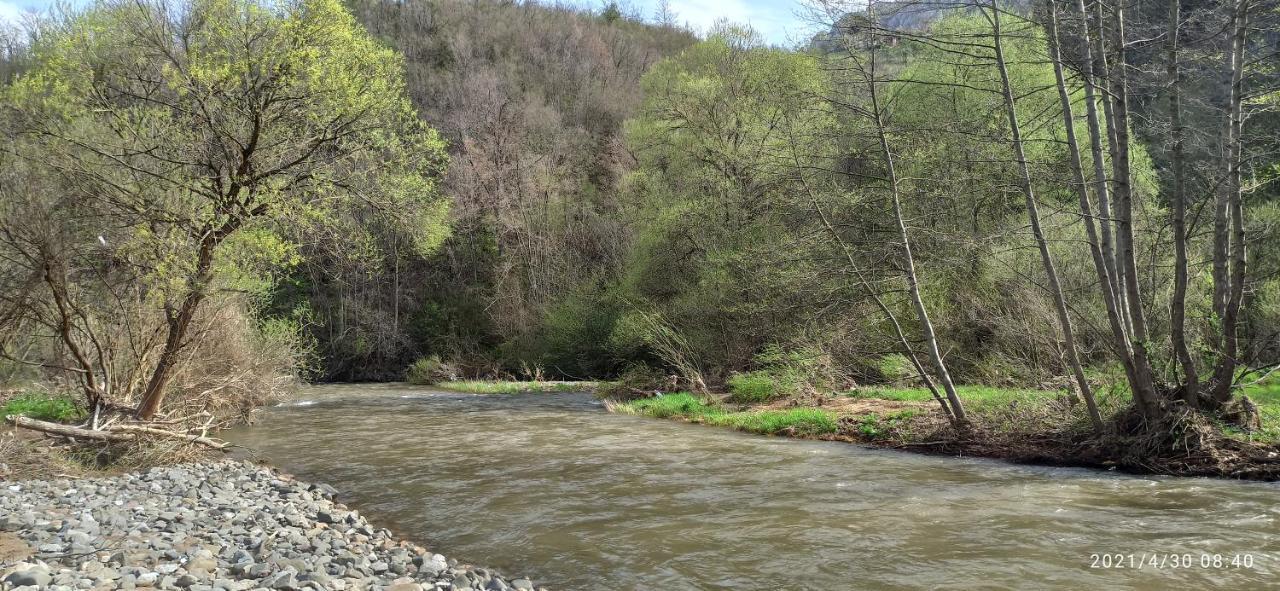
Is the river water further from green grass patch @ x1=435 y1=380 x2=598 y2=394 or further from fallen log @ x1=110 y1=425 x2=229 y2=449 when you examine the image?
green grass patch @ x1=435 y1=380 x2=598 y2=394

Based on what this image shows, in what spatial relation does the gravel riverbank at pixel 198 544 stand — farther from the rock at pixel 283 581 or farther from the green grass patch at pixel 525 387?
the green grass patch at pixel 525 387

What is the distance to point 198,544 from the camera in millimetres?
6656

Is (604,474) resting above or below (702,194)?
below

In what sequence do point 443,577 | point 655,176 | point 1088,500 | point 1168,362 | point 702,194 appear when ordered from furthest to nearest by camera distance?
point 655,176 → point 702,194 → point 1168,362 → point 1088,500 → point 443,577

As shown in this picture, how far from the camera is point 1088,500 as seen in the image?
336 inches

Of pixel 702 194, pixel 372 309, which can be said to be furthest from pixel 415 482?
pixel 372 309

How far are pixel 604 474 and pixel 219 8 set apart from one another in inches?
376

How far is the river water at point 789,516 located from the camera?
6.38 m

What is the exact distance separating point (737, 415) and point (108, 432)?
11.7 meters

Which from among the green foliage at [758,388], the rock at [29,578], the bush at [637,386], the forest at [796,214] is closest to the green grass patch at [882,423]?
the forest at [796,214]

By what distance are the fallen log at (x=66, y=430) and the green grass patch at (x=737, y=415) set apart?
436 inches

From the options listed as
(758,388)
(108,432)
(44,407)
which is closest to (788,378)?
(758,388)

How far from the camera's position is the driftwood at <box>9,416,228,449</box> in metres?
10.6

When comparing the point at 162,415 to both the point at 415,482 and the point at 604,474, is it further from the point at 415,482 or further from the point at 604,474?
the point at 604,474
